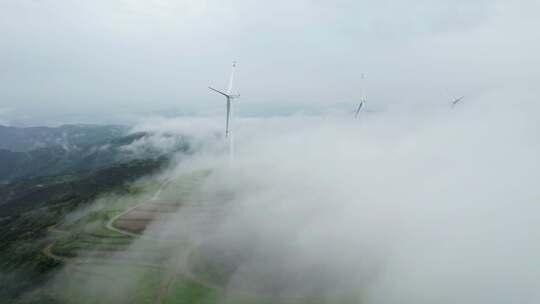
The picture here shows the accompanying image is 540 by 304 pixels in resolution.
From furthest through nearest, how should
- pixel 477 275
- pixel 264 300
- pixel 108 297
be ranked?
pixel 477 275 → pixel 108 297 → pixel 264 300

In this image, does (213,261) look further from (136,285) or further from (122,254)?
(122,254)

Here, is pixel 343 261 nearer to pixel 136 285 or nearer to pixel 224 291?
pixel 224 291

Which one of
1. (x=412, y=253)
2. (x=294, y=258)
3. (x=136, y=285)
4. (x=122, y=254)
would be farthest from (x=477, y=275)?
(x=122, y=254)

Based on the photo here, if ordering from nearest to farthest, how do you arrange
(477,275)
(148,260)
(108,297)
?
(108,297) → (477,275) → (148,260)

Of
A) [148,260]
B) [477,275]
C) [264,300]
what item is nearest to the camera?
[264,300]

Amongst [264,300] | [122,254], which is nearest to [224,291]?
[264,300]

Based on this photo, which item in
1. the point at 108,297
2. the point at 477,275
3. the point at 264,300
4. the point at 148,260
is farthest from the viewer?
the point at 148,260

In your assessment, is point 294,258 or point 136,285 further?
point 294,258

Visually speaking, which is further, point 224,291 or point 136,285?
point 136,285
